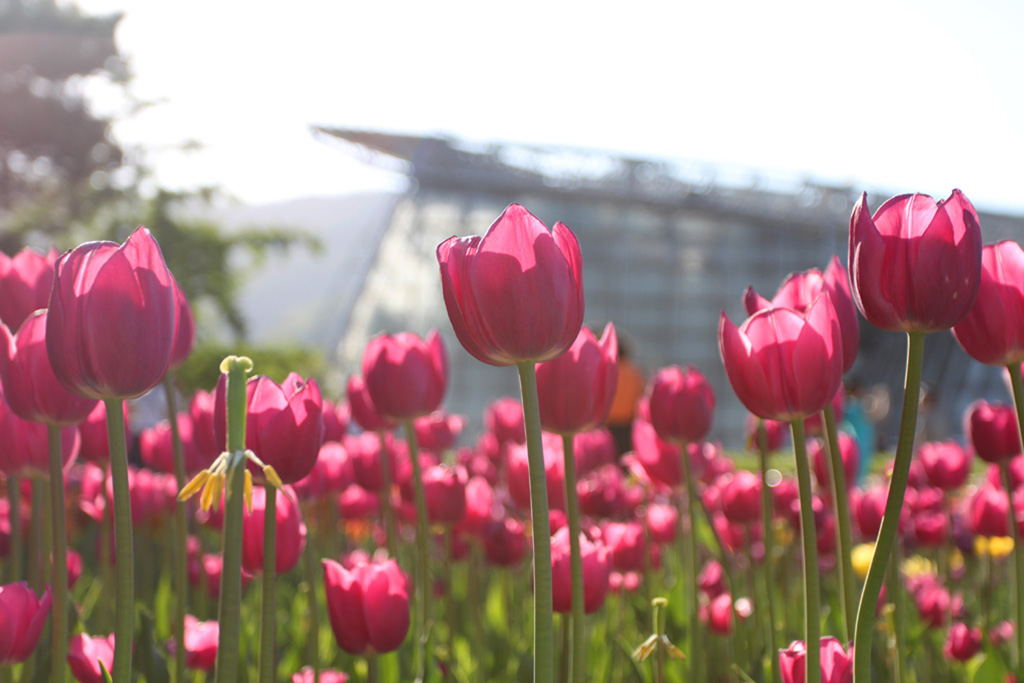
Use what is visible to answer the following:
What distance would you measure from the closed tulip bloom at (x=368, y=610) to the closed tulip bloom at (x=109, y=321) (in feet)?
1.80

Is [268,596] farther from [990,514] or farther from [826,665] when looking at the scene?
[990,514]

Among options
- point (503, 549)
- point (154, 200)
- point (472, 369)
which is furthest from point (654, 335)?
point (503, 549)

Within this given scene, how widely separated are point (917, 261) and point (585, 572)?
0.76m

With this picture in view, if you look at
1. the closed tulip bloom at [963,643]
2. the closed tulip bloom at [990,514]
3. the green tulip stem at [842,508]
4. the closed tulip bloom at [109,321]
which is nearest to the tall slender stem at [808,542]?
the green tulip stem at [842,508]

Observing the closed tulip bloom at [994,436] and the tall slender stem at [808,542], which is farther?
the closed tulip bloom at [994,436]

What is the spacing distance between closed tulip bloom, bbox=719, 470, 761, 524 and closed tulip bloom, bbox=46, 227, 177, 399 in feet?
5.03

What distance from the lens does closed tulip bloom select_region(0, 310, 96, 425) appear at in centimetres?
94

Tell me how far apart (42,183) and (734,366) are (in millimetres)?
27248

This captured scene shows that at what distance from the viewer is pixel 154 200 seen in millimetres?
24391

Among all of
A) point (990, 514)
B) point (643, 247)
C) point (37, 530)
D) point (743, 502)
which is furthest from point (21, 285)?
point (643, 247)

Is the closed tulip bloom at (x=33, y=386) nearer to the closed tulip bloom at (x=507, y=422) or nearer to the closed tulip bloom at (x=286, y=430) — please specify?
the closed tulip bloom at (x=286, y=430)

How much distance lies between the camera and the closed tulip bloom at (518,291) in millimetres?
832

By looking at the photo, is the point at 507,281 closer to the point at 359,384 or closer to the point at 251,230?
the point at 359,384

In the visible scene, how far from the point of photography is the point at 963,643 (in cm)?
169
